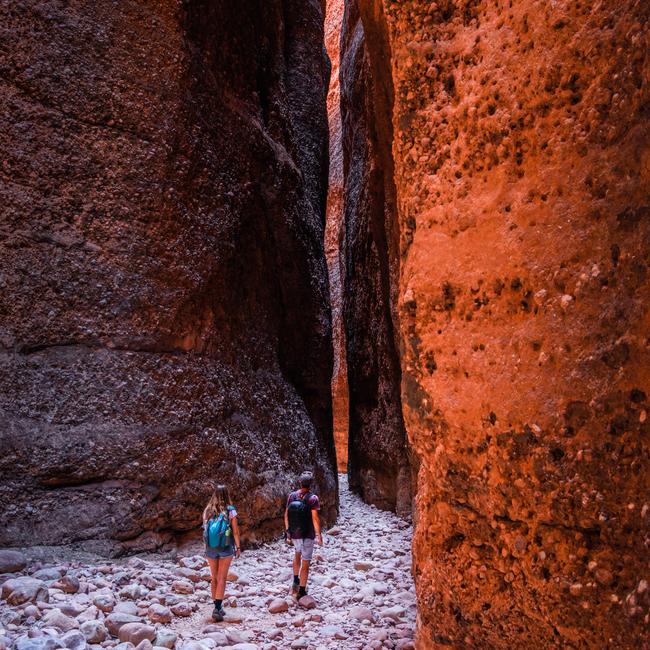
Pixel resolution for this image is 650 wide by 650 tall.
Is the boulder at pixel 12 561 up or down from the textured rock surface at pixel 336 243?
down

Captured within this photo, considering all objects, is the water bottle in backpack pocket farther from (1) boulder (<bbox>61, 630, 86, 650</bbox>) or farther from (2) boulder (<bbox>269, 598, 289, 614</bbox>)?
(1) boulder (<bbox>61, 630, 86, 650</bbox>)

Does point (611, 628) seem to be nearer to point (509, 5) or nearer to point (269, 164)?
point (509, 5)

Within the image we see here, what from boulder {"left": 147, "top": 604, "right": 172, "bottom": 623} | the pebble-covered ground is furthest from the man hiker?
boulder {"left": 147, "top": 604, "right": 172, "bottom": 623}

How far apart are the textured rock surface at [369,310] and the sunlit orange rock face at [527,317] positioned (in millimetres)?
5809

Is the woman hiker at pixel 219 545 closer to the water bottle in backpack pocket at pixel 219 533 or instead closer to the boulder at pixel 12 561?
the water bottle in backpack pocket at pixel 219 533

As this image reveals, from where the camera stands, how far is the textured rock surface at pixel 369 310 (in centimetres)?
1029

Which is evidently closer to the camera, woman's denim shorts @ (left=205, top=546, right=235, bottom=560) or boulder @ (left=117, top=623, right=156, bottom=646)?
boulder @ (left=117, top=623, right=156, bottom=646)

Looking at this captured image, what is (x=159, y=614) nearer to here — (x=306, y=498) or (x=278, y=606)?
(x=278, y=606)

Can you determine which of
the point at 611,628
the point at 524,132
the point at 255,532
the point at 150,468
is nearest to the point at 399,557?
the point at 255,532

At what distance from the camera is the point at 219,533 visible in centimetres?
455

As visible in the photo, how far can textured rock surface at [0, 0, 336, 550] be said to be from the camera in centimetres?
571

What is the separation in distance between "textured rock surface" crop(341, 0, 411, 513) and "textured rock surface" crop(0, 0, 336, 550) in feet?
8.22

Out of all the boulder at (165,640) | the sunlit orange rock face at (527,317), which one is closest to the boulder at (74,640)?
the boulder at (165,640)

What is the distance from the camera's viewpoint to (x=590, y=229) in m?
2.02
